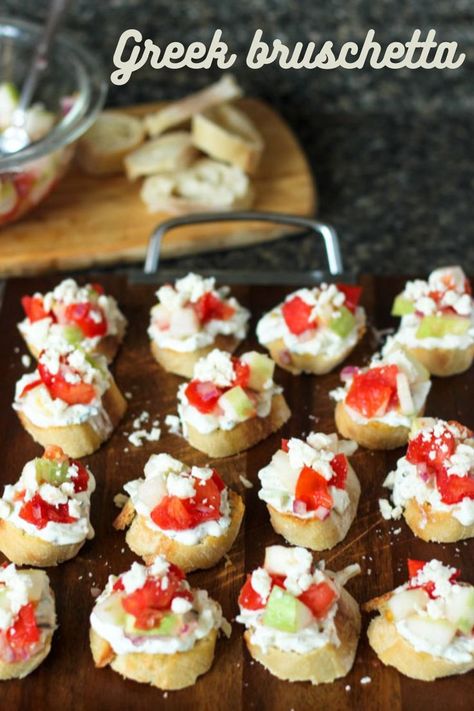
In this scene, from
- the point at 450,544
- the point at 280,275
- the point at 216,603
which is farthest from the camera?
the point at 280,275

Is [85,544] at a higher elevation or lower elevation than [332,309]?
lower

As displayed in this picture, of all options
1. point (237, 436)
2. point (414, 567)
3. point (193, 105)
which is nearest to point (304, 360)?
point (237, 436)

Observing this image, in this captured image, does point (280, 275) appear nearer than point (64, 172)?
Yes

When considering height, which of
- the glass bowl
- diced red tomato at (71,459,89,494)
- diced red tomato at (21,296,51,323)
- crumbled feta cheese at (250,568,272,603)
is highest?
the glass bowl

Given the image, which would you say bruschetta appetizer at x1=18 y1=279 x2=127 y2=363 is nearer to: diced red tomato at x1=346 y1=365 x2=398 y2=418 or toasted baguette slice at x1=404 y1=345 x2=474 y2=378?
diced red tomato at x1=346 y1=365 x2=398 y2=418

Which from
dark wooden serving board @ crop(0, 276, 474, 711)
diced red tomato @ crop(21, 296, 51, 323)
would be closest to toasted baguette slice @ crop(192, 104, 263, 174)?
dark wooden serving board @ crop(0, 276, 474, 711)

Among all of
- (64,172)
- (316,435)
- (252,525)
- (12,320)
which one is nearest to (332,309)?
(316,435)

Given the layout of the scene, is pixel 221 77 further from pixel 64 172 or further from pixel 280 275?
pixel 280 275
